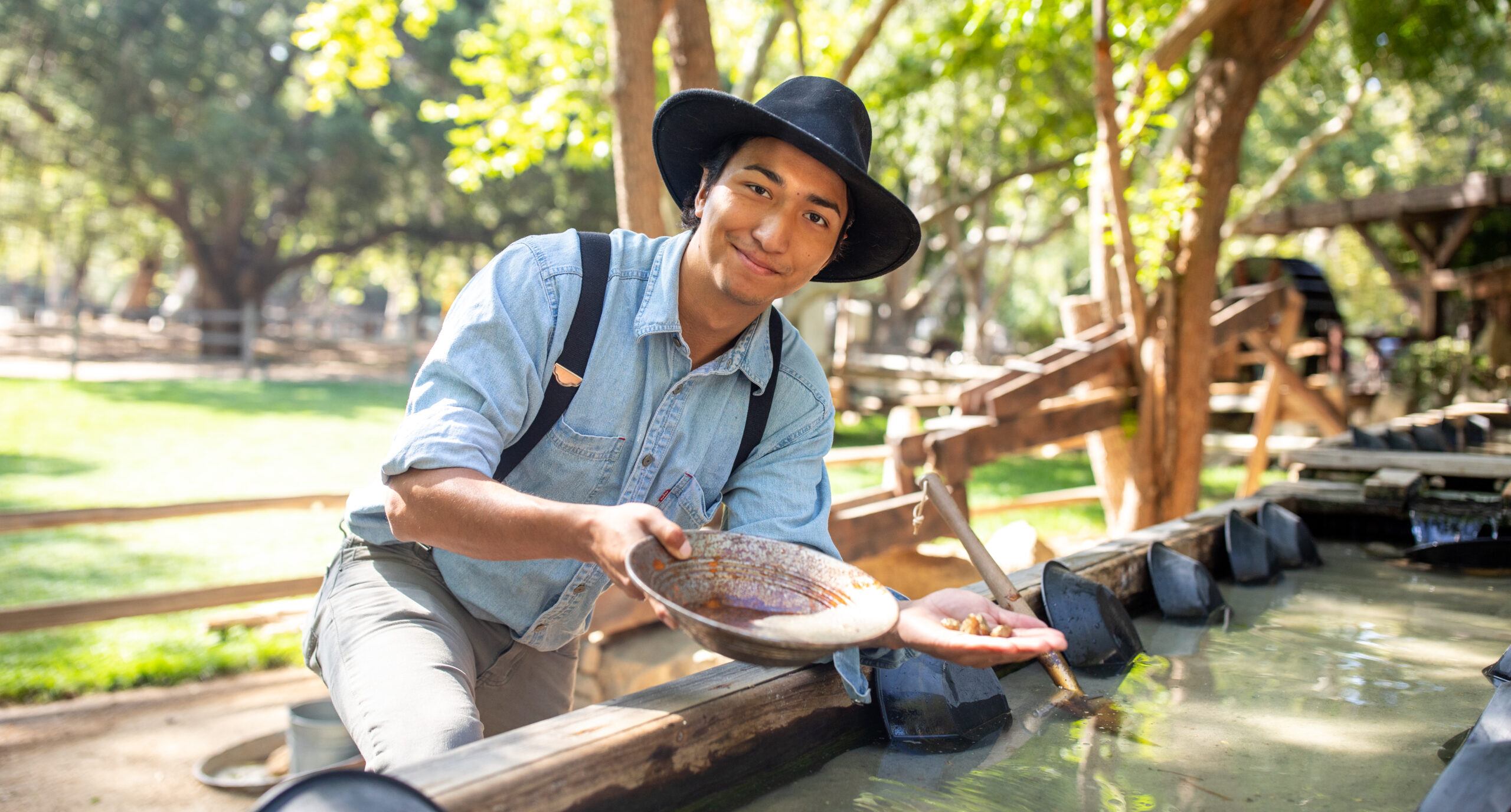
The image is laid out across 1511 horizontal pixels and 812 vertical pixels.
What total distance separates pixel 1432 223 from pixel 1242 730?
532 inches

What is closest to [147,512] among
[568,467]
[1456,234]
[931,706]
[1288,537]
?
[568,467]

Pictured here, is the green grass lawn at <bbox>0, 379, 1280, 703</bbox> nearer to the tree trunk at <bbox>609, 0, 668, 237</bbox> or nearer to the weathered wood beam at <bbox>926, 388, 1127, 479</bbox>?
the weathered wood beam at <bbox>926, 388, 1127, 479</bbox>

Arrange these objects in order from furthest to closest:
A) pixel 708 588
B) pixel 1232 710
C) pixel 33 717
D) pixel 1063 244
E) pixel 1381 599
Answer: pixel 1063 244 → pixel 33 717 → pixel 1381 599 → pixel 1232 710 → pixel 708 588

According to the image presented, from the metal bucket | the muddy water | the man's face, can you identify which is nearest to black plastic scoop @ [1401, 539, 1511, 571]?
the muddy water

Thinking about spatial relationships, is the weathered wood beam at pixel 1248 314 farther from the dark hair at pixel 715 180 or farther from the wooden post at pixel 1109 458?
the dark hair at pixel 715 180

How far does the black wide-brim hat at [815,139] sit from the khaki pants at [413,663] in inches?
41.1

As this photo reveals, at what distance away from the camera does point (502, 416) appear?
1787mm

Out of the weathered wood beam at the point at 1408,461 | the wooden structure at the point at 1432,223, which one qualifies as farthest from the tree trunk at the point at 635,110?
the wooden structure at the point at 1432,223

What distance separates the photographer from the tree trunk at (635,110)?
13.5 feet

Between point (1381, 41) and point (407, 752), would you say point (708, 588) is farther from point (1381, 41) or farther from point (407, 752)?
point (1381, 41)

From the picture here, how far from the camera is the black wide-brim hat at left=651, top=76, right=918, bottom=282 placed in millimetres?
1994

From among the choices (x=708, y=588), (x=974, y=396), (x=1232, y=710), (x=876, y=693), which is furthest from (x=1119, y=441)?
(x=708, y=588)

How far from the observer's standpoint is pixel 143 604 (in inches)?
185

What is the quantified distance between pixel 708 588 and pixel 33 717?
4626 mm
